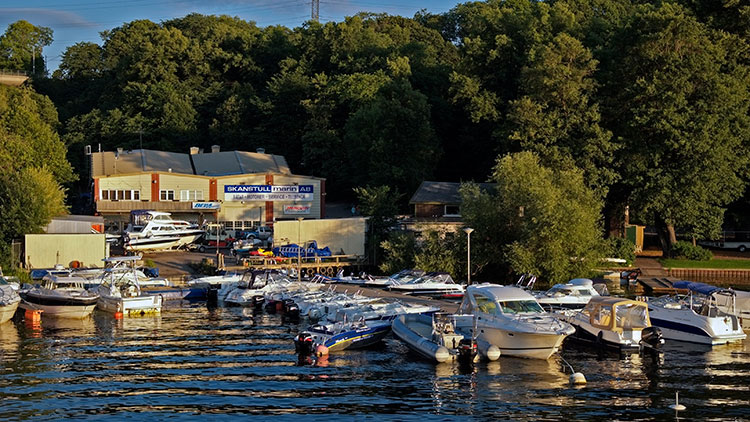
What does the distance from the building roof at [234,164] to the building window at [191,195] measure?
15.5 feet

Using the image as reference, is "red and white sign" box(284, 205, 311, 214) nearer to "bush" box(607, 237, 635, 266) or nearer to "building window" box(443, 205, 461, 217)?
"building window" box(443, 205, 461, 217)

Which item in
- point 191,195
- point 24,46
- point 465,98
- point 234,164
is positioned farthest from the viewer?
point 24,46

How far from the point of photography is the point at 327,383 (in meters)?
27.9

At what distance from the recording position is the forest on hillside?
6384 centimetres

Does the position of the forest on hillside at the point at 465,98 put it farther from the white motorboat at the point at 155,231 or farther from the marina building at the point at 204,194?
the white motorboat at the point at 155,231

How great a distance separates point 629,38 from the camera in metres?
68.5

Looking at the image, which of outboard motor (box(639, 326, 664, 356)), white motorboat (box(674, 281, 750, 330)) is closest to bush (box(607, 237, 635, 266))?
white motorboat (box(674, 281, 750, 330))

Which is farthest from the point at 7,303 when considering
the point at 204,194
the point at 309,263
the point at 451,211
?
the point at 451,211

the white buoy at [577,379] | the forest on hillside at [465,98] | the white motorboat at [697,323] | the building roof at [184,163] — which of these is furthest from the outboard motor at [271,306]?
the building roof at [184,163]

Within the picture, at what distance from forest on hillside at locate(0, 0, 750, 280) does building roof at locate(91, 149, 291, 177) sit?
7917 mm

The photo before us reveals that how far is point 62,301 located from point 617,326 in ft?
88.4

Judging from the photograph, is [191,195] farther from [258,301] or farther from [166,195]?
[258,301]

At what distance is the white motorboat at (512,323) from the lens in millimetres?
30719

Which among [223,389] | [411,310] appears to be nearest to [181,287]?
[411,310]
